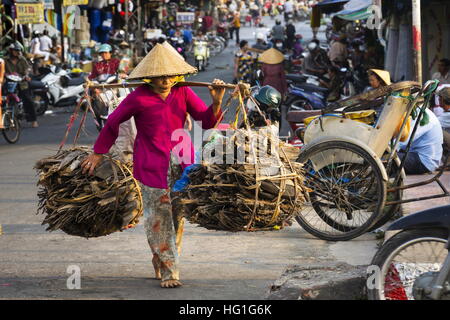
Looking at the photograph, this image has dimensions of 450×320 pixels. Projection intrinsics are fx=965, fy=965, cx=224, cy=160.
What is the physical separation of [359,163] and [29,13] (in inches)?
688

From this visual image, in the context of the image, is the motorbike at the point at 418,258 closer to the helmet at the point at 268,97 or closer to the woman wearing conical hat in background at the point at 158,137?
the woman wearing conical hat in background at the point at 158,137

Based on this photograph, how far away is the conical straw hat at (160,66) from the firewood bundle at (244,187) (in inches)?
21.9

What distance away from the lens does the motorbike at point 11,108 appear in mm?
16438

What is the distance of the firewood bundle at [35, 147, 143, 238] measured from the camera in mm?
6750

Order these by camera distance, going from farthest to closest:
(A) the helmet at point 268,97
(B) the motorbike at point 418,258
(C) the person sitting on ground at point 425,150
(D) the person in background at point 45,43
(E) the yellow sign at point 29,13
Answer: (D) the person in background at point 45,43
(E) the yellow sign at point 29,13
(A) the helmet at point 268,97
(C) the person sitting on ground at point 425,150
(B) the motorbike at point 418,258

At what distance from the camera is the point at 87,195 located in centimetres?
675

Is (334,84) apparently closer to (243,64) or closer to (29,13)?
(243,64)

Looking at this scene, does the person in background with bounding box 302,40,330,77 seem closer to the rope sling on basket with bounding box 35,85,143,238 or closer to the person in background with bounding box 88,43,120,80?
the person in background with bounding box 88,43,120,80

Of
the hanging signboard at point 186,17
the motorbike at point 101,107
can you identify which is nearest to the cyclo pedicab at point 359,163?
the motorbike at point 101,107

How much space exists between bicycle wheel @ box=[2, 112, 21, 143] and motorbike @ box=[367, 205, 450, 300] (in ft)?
39.5

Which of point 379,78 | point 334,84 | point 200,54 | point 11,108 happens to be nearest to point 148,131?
point 379,78
